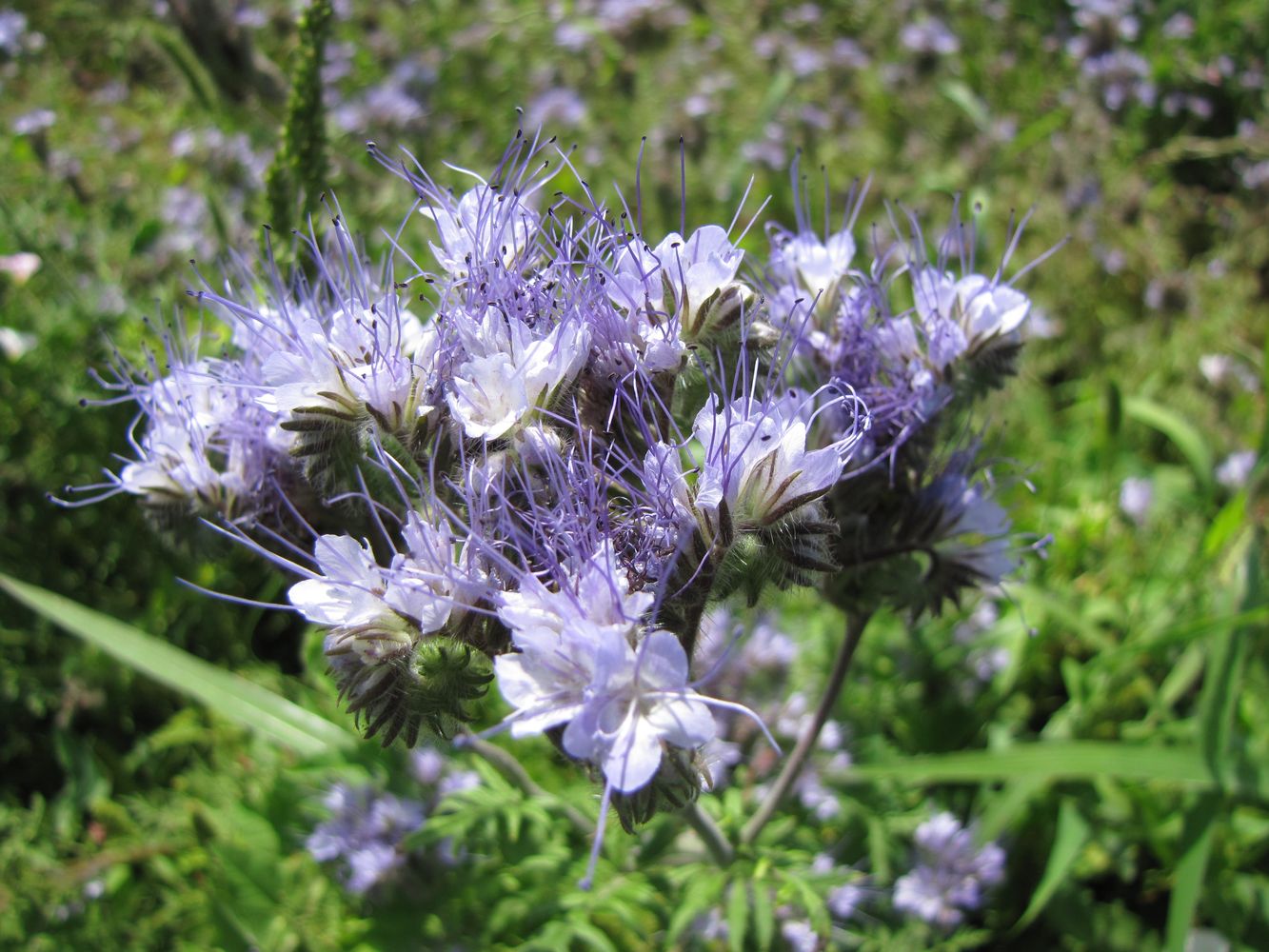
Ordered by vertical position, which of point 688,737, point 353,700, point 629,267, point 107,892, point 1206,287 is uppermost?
point 629,267

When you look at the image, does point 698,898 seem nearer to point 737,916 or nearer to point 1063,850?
point 737,916

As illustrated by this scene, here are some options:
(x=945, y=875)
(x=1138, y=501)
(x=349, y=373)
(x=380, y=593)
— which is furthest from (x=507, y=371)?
(x=1138, y=501)

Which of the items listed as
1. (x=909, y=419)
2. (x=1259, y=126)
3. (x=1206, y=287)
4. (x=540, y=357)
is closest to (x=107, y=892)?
(x=540, y=357)

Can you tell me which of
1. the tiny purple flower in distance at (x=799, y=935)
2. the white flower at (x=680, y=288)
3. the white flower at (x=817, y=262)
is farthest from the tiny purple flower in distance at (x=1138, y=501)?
the white flower at (x=680, y=288)

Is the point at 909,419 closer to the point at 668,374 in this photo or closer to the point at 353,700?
the point at 668,374

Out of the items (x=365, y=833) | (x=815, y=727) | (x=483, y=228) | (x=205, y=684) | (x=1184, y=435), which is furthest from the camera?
(x=1184, y=435)

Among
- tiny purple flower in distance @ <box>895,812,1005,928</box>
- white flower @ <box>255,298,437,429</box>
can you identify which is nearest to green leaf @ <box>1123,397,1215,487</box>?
tiny purple flower in distance @ <box>895,812,1005,928</box>

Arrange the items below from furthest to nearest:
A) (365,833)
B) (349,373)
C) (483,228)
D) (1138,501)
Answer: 1. (1138,501)
2. (365,833)
3. (483,228)
4. (349,373)
